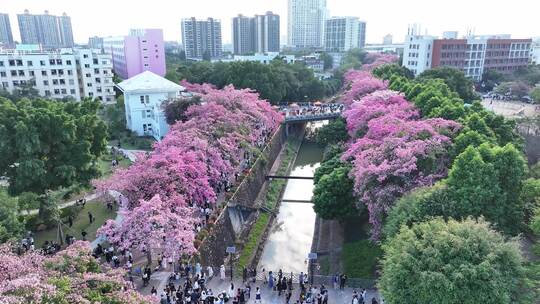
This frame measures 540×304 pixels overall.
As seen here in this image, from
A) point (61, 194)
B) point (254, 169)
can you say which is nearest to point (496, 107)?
point (254, 169)

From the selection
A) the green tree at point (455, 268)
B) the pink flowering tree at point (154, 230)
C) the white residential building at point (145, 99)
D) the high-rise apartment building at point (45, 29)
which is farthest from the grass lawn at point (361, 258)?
the high-rise apartment building at point (45, 29)

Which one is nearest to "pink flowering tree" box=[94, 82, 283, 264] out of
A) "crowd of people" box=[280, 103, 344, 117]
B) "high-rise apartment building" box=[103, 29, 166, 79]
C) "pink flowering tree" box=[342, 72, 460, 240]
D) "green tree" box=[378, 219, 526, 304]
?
"pink flowering tree" box=[342, 72, 460, 240]

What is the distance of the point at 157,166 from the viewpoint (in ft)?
79.8

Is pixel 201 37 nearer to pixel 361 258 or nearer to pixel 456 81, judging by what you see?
pixel 456 81

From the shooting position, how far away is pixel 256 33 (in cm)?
15512

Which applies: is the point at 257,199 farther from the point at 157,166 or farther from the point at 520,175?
the point at 520,175

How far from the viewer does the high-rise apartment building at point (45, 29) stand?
149 meters

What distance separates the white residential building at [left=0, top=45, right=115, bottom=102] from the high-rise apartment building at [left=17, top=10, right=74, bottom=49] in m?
99.7

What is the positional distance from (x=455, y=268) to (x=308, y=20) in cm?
19330

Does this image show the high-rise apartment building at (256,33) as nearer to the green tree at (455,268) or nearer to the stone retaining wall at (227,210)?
the stone retaining wall at (227,210)

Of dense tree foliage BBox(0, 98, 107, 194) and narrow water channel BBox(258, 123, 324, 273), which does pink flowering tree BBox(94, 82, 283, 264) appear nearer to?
dense tree foliage BBox(0, 98, 107, 194)

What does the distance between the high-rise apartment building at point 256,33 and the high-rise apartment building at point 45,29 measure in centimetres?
6456

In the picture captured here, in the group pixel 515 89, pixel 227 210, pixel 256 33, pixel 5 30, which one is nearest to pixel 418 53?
pixel 515 89

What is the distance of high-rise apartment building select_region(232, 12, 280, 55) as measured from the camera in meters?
152
